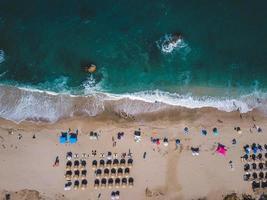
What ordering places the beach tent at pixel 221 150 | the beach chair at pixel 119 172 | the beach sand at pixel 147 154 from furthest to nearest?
1. the beach tent at pixel 221 150
2. the beach chair at pixel 119 172
3. the beach sand at pixel 147 154

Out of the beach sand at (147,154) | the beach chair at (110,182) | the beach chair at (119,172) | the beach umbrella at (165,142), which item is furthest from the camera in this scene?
the beach umbrella at (165,142)

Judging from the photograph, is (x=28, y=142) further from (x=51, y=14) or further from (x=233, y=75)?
(x=233, y=75)

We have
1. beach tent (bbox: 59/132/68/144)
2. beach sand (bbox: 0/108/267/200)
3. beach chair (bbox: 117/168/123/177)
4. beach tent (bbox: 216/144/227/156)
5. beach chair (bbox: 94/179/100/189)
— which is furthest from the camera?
beach tent (bbox: 216/144/227/156)

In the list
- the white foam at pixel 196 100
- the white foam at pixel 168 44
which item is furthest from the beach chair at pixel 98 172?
the white foam at pixel 168 44

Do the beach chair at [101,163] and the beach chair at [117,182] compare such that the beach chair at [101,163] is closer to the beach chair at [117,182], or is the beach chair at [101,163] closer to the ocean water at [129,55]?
the beach chair at [117,182]

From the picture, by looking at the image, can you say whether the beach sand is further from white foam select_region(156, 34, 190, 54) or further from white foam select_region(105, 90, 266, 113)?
white foam select_region(156, 34, 190, 54)

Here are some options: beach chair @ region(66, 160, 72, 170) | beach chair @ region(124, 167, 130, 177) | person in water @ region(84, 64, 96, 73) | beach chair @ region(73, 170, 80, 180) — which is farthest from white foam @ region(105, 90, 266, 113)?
beach chair @ region(73, 170, 80, 180)
